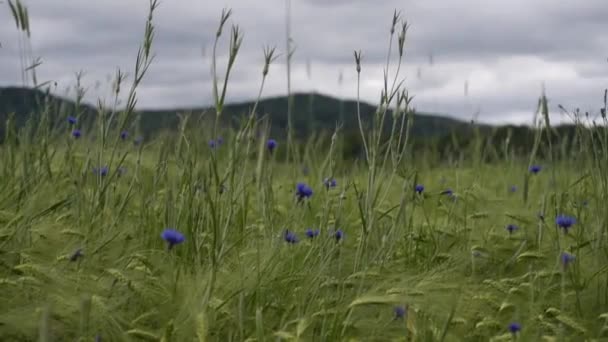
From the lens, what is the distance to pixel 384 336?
2150 mm

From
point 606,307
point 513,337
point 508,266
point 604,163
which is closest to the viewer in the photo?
point 513,337

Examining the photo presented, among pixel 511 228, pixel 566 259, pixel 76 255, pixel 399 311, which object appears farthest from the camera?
pixel 511 228

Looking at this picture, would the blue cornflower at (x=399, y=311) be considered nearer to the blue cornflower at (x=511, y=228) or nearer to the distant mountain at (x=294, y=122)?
the distant mountain at (x=294, y=122)

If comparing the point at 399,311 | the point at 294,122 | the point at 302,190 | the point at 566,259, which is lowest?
the point at 399,311

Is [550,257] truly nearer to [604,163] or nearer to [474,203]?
[604,163]

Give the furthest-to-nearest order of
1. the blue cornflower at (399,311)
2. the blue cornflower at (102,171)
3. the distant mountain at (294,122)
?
the distant mountain at (294,122)
the blue cornflower at (102,171)
the blue cornflower at (399,311)

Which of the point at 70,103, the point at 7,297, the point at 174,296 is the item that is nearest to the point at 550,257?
the point at 174,296

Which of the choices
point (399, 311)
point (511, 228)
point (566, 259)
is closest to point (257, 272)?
point (399, 311)

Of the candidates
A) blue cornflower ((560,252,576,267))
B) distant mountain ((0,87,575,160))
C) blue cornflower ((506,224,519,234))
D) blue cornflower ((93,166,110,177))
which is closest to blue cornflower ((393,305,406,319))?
blue cornflower ((560,252,576,267))

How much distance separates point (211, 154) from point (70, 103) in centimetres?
402

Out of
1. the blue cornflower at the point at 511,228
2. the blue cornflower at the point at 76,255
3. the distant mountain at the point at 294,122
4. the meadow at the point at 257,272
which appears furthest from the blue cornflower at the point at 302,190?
the blue cornflower at the point at 511,228

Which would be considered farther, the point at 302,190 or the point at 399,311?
the point at 302,190

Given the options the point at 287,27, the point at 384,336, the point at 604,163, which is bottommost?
the point at 384,336

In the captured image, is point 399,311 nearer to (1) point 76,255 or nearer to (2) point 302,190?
(2) point 302,190
